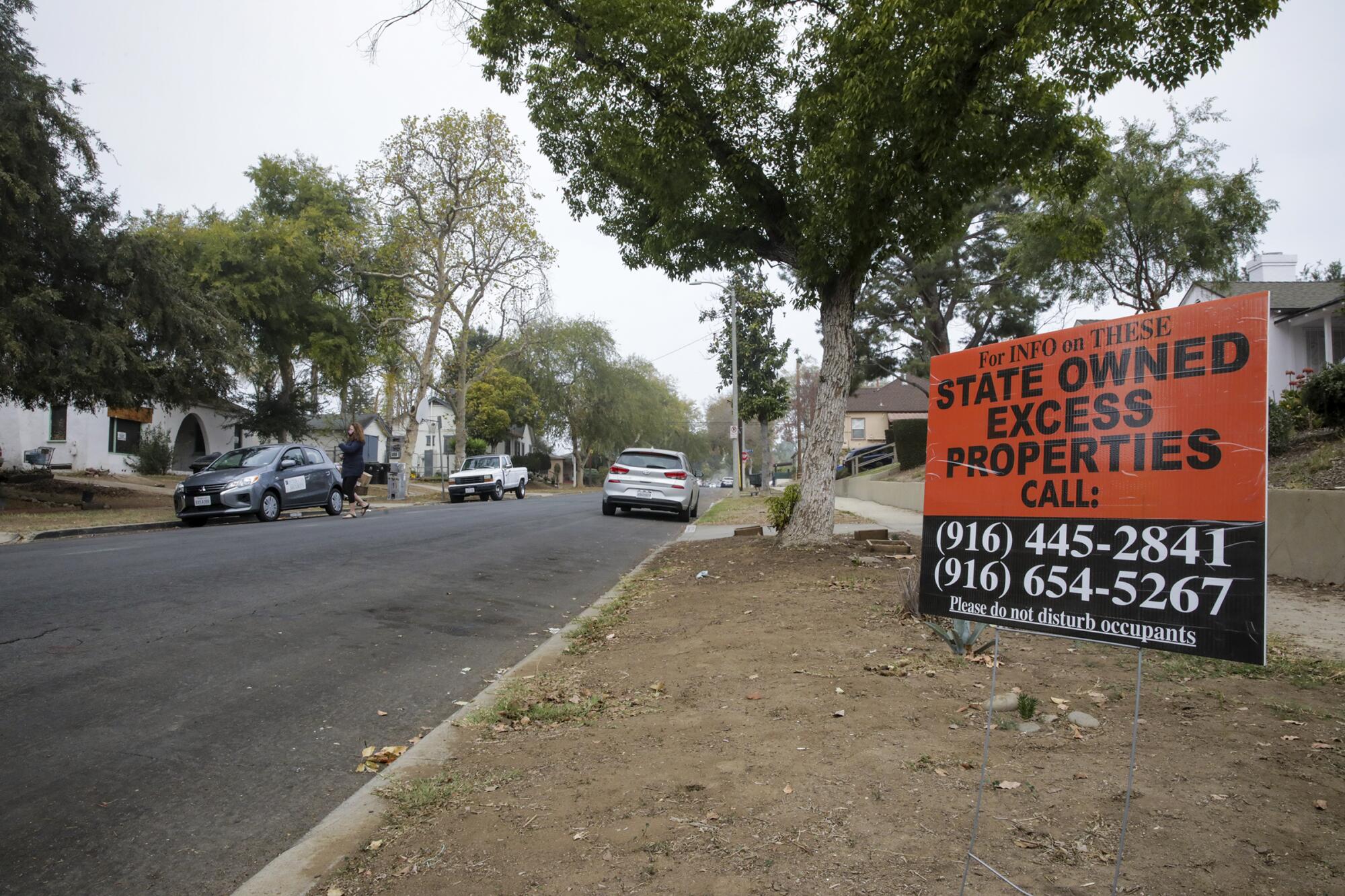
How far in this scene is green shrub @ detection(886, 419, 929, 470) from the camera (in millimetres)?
30688

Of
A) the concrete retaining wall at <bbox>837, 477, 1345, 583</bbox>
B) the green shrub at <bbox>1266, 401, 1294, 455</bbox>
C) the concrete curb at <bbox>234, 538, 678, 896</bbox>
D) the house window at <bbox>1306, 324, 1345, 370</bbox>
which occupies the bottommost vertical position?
the concrete curb at <bbox>234, 538, 678, 896</bbox>

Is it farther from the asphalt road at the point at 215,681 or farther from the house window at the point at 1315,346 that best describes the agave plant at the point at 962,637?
the house window at the point at 1315,346

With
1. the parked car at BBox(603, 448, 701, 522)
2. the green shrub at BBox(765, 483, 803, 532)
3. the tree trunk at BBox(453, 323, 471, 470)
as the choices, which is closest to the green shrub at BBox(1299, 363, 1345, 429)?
the green shrub at BBox(765, 483, 803, 532)

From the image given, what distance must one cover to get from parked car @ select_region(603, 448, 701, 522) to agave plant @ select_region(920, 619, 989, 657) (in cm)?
1504

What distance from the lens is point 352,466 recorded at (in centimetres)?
1869

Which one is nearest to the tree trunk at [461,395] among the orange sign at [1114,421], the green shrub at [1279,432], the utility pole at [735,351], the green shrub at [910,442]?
the utility pole at [735,351]

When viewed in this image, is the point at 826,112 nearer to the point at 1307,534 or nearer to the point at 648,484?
the point at 1307,534

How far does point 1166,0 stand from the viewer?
25.5 ft

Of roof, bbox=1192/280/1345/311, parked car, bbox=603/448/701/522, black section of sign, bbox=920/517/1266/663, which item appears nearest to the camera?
black section of sign, bbox=920/517/1266/663

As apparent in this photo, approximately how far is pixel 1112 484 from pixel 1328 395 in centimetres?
1166

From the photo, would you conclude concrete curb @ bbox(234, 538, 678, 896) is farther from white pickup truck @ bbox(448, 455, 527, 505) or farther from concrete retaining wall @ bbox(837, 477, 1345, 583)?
white pickup truck @ bbox(448, 455, 527, 505)

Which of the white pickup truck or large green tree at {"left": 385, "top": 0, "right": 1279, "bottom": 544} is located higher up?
large green tree at {"left": 385, "top": 0, "right": 1279, "bottom": 544}

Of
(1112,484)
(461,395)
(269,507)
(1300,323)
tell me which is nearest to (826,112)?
(1112,484)

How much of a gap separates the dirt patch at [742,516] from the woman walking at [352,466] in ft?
25.2
